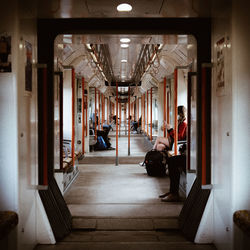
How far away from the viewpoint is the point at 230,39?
278 centimetres

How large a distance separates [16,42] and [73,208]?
263 cm

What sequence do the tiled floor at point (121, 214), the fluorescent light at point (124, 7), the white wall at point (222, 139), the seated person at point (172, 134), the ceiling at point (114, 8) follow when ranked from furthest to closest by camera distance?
the seated person at point (172, 134), the tiled floor at point (121, 214), the fluorescent light at point (124, 7), the ceiling at point (114, 8), the white wall at point (222, 139)

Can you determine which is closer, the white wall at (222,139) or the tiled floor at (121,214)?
the white wall at (222,139)

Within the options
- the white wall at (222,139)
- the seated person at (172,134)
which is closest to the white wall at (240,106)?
the white wall at (222,139)

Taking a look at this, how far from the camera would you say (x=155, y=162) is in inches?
274

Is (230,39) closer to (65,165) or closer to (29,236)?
(29,236)

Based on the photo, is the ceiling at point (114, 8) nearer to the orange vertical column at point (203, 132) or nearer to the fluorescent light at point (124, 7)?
the fluorescent light at point (124, 7)

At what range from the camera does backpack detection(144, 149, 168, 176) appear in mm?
6820

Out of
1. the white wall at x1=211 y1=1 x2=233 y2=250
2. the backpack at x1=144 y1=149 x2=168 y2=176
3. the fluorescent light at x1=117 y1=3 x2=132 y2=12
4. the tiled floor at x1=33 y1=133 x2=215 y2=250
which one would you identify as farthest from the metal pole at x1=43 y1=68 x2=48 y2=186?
the backpack at x1=144 y1=149 x2=168 y2=176

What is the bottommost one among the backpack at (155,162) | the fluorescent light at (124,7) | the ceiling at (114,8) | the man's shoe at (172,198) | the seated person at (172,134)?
the man's shoe at (172,198)

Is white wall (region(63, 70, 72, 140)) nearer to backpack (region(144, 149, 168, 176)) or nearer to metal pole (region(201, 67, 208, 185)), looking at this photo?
backpack (region(144, 149, 168, 176))

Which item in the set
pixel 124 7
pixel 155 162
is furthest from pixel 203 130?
pixel 155 162

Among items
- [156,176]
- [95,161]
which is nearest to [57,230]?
[156,176]

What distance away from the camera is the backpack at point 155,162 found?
682 centimetres
